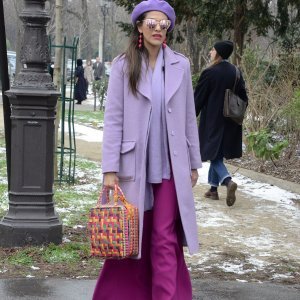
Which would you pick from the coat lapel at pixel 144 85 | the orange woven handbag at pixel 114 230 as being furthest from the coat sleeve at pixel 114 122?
the orange woven handbag at pixel 114 230

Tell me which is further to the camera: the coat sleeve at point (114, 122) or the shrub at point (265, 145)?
the shrub at point (265, 145)

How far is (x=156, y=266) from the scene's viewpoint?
4.38 metres

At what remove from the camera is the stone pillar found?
6.25 m

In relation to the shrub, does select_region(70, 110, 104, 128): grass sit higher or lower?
lower

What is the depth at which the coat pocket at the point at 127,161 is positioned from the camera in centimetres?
438

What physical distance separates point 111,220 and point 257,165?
24.8ft

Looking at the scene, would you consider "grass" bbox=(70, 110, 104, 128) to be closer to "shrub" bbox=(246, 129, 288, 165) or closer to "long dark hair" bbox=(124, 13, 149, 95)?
"shrub" bbox=(246, 129, 288, 165)

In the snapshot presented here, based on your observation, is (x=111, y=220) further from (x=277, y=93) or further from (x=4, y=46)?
(x=277, y=93)

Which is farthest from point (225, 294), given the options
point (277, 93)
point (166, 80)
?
point (277, 93)

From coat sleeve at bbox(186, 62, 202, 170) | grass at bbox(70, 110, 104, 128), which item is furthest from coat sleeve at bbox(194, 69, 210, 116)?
grass at bbox(70, 110, 104, 128)

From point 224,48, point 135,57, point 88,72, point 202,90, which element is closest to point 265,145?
point 202,90

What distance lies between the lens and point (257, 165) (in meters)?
11.6

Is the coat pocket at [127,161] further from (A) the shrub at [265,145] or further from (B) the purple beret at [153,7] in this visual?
(A) the shrub at [265,145]

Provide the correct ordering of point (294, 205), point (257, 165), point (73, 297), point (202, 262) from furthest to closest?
point (257, 165) → point (294, 205) → point (202, 262) → point (73, 297)
